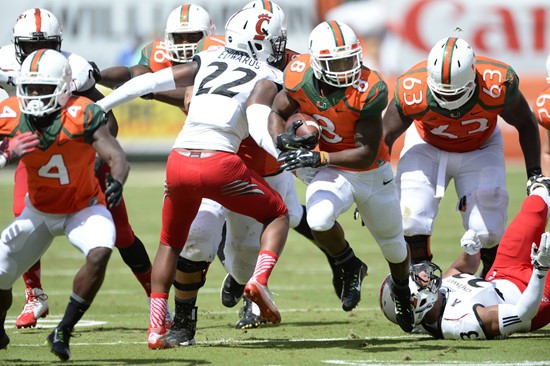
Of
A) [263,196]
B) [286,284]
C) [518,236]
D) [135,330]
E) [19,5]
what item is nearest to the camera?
[263,196]

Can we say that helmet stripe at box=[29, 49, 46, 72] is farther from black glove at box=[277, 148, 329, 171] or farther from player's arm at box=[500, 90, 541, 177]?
player's arm at box=[500, 90, 541, 177]

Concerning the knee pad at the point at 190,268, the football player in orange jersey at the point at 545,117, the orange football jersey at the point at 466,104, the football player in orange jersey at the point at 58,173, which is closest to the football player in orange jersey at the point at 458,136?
the orange football jersey at the point at 466,104

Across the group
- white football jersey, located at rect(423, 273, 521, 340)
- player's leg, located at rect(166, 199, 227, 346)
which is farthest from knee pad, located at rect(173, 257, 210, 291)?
white football jersey, located at rect(423, 273, 521, 340)

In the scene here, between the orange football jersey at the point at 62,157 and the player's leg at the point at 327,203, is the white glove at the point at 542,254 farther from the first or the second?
the orange football jersey at the point at 62,157

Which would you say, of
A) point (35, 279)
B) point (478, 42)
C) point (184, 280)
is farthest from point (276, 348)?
point (478, 42)

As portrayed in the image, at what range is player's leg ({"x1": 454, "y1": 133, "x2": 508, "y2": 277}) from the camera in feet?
22.7

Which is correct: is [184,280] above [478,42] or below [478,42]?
above

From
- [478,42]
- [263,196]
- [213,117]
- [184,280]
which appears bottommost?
[478,42]

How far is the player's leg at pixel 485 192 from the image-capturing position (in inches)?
272

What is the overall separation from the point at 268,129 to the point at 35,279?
2.21m

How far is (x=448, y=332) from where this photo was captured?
619cm

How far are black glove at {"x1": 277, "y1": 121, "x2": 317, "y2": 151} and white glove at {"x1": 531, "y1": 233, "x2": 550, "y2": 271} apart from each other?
1.39 meters

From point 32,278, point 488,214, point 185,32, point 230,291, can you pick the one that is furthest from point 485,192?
point 32,278

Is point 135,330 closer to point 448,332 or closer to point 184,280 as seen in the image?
point 184,280
